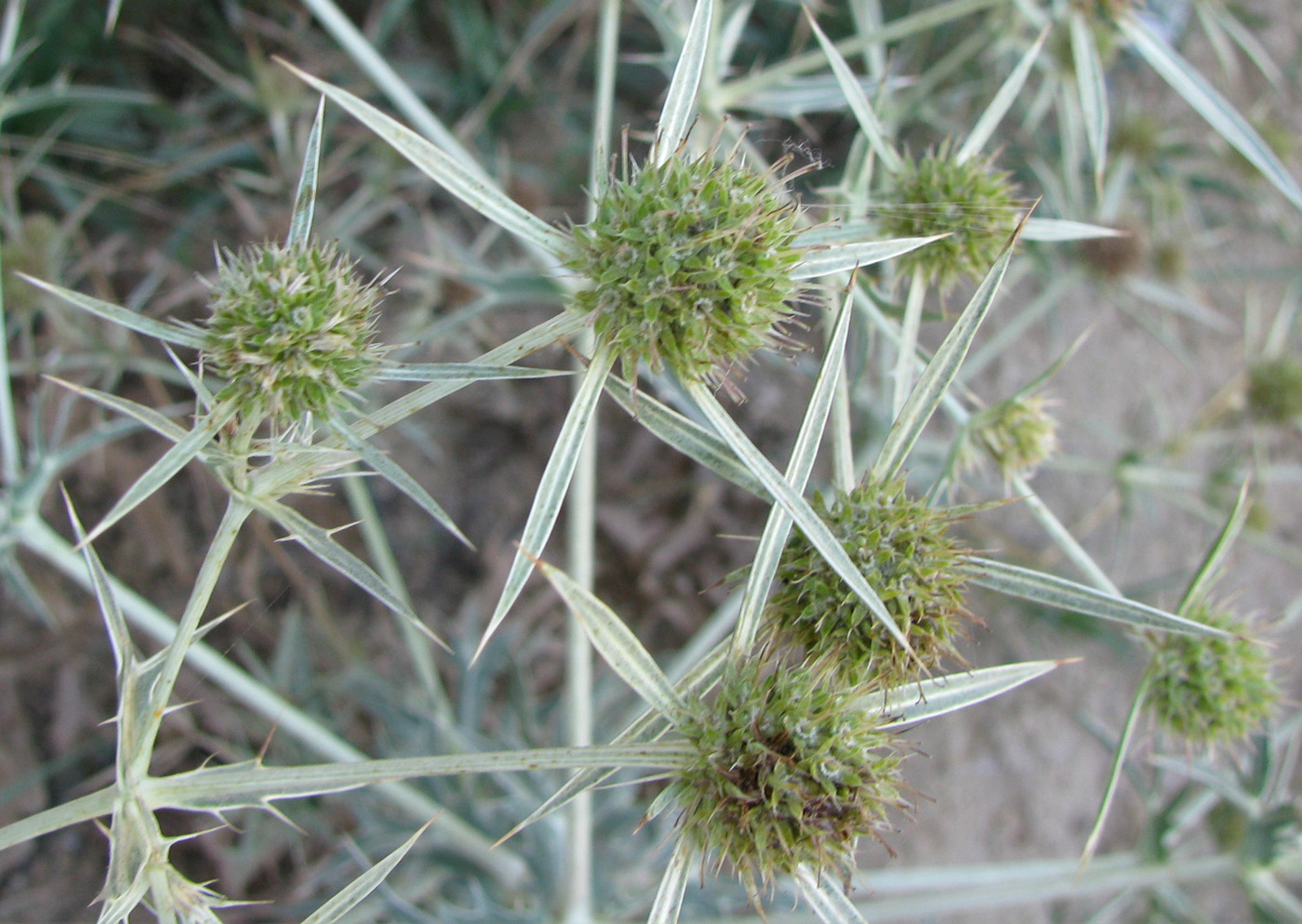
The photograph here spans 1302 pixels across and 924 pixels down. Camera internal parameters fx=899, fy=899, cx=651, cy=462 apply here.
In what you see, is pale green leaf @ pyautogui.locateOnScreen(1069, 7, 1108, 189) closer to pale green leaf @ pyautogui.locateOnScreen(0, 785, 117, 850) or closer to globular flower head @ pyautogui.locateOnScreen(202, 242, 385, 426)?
globular flower head @ pyautogui.locateOnScreen(202, 242, 385, 426)

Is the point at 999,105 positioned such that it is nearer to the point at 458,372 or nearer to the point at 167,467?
the point at 458,372

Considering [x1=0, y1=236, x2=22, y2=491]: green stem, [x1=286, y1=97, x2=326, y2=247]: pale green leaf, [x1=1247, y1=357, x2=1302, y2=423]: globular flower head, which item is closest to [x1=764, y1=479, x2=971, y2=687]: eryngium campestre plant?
[x1=286, y1=97, x2=326, y2=247]: pale green leaf

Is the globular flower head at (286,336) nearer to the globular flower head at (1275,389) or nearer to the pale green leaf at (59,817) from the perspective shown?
the pale green leaf at (59,817)

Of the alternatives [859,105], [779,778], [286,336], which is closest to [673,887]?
[779,778]

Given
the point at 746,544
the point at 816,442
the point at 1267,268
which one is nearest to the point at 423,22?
the point at 746,544

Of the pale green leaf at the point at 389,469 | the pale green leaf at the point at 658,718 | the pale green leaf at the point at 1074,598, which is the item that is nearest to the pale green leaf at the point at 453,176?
the pale green leaf at the point at 389,469
